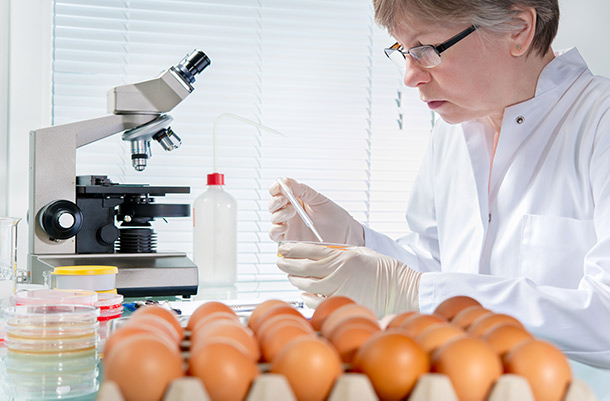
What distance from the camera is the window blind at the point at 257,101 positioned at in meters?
2.13

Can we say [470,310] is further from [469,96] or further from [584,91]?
[584,91]

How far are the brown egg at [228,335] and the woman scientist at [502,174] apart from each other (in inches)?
24.4

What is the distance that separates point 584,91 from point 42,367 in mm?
1205

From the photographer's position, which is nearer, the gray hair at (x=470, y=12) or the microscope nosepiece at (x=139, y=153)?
the gray hair at (x=470, y=12)

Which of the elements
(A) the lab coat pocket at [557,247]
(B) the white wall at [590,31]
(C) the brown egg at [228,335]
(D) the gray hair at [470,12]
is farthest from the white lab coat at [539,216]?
(B) the white wall at [590,31]

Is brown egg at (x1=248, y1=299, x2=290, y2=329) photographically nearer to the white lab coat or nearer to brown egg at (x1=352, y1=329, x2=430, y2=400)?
brown egg at (x1=352, y1=329, x2=430, y2=400)

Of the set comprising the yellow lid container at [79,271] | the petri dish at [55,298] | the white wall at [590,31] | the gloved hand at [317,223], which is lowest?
the petri dish at [55,298]

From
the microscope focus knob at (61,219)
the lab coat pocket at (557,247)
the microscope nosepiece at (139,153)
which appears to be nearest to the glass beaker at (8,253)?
the microscope focus knob at (61,219)

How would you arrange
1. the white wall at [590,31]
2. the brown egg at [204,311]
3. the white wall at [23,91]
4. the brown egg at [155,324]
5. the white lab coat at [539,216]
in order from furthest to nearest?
the white wall at [590,31] → the white wall at [23,91] → the white lab coat at [539,216] → the brown egg at [204,311] → the brown egg at [155,324]

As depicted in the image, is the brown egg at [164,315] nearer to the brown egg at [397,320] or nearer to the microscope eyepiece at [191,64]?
the brown egg at [397,320]

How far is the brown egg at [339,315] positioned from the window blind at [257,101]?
4.62 ft

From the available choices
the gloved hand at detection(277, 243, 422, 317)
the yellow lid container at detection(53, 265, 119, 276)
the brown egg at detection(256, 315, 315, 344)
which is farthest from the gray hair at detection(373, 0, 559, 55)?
the brown egg at detection(256, 315, 315, 344)

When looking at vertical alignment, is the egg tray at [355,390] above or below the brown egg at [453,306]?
below

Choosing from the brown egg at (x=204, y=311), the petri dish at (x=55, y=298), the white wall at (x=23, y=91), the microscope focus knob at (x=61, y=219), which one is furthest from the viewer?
the white wall at (x=23, y=91)
